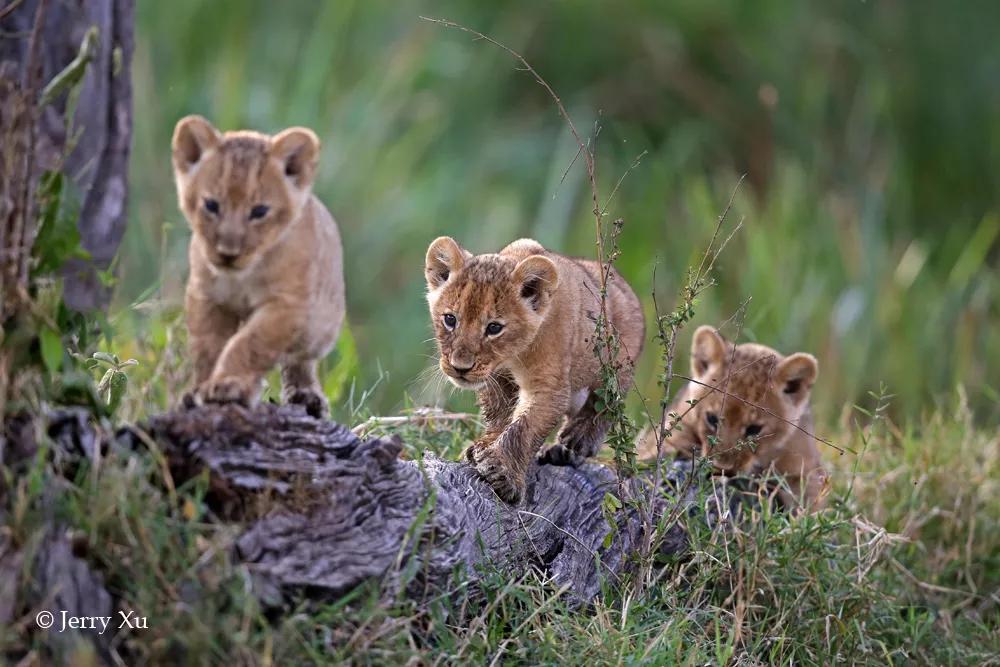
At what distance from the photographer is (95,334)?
554 centimetres

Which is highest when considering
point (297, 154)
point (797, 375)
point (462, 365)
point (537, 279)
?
point (297, 154)

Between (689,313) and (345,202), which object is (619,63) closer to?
(345,202)

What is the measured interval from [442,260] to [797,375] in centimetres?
217

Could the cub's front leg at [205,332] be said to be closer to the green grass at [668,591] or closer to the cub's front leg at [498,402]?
the green grass at [668,591]

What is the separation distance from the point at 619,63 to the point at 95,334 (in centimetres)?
1122

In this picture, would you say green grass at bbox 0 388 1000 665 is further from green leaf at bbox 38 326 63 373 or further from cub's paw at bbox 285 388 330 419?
cub's paw at bbox 285 388 330 419

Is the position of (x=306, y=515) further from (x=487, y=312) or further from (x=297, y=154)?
(x=297, y=154)

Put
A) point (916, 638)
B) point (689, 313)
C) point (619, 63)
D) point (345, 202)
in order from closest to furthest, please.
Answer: point (689, 313) → point (916, 638) → point (345, 202) → point (619, 63)

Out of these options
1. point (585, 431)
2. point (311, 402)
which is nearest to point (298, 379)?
point (311, 402)

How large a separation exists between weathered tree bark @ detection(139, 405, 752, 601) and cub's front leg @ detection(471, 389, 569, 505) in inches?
2.2

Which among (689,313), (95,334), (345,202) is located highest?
(689,313)

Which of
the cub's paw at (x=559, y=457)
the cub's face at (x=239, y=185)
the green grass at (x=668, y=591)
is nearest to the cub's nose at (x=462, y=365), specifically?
the cub's paw at (x=559, y=457)

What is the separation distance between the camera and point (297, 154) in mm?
5449

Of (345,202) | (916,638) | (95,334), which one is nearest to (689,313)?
(916,638)
